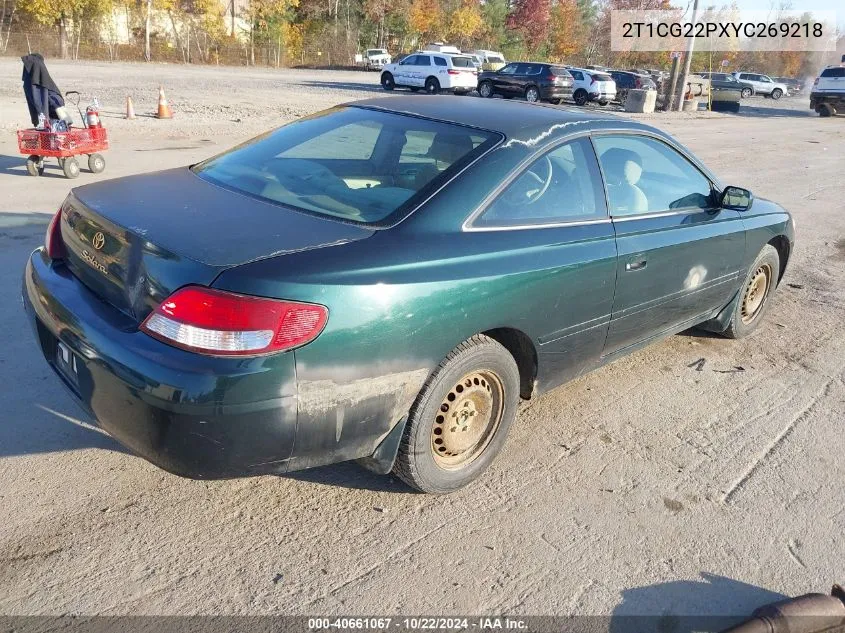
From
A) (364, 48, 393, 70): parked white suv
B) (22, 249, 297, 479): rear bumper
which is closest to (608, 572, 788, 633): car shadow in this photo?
(22, 249, 297, 479): rear bumper

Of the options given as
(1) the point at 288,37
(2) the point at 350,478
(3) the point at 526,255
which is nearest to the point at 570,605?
(2) the point at 350,478

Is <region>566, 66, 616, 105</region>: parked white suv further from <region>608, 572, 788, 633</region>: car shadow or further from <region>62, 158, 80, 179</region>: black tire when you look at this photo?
<region>608, 572, 788, 633</region>: car shadow

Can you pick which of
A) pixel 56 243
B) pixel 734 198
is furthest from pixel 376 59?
pixel 56 243

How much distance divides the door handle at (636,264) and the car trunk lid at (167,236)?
1.46m

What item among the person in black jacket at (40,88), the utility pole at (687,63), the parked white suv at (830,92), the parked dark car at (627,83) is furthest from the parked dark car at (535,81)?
the person in black jacket at (40,88)

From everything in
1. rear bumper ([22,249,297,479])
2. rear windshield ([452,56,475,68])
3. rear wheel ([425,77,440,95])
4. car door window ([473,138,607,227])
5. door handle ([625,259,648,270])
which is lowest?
rear bumper ([22,249,297,479])

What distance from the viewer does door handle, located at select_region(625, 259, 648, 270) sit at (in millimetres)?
3623

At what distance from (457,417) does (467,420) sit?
81 mm

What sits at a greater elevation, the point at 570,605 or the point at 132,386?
the point at 132,386

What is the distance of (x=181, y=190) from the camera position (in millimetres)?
3262

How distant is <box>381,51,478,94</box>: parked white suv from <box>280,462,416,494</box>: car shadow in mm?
29302

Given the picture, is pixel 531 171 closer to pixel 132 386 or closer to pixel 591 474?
pixel 591 474

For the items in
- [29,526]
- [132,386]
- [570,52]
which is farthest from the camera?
[570,52]

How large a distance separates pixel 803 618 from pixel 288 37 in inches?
2348
